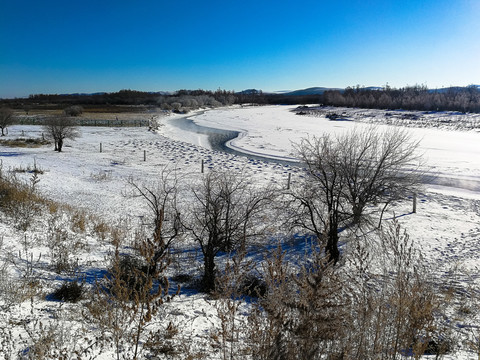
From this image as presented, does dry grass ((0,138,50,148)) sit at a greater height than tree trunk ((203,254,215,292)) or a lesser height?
greater

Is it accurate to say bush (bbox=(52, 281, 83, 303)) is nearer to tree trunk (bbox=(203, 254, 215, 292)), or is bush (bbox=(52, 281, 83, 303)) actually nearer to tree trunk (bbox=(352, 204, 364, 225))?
tree trunk (bbox=(203, 254, 215, 292))

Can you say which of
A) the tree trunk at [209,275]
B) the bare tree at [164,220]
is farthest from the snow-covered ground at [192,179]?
the bare tree at [164,220]

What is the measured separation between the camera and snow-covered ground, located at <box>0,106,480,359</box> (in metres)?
7.92

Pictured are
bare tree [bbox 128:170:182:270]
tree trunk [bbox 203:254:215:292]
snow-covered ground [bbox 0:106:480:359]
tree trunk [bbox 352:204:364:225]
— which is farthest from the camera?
tree trunk [bbox 352:204:364:225]

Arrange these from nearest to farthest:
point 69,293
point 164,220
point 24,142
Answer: point 69,293 → point 164,220 → point 24,142

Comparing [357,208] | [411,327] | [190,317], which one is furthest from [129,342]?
[357,208]

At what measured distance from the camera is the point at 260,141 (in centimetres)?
4006

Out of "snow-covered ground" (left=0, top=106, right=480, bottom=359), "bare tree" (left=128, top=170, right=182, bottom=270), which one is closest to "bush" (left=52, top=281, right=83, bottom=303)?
"snow-covered ground" (left=0, top=106, right=480, bottom=359)

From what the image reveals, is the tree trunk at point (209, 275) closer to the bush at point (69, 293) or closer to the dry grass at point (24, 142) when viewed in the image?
the bush at point (69, 293)

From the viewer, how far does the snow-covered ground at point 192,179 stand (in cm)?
792

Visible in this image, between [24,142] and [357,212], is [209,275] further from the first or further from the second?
[24,142]

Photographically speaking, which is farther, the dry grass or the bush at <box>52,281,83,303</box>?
the dry grass

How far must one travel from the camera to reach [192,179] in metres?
21.7

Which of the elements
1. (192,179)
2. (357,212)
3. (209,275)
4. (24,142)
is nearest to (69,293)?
(209,275)
